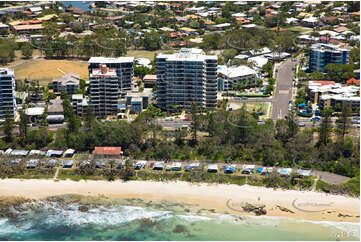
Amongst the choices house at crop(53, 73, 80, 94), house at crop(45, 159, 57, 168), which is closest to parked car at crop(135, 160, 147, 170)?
house at crop(45, 159, 57, 168)

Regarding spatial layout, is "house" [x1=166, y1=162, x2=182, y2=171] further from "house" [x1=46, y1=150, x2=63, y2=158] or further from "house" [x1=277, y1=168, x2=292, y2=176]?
"house" [x1=46, y1=150, x2=63, y2=158]

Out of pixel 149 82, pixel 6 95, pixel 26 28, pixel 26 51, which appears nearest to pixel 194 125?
pixel 149 82

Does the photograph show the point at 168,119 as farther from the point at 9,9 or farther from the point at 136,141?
the point at 9,9

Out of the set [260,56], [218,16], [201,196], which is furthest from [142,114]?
[218,16]

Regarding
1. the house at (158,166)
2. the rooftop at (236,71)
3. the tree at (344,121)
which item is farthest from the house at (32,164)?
the rooftop at (236,71)

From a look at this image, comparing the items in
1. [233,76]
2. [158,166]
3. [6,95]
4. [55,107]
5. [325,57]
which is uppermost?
[325,57]

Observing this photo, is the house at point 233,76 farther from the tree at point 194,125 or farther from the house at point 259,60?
the tree at point 194,125

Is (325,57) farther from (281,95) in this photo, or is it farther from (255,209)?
(255,209)
